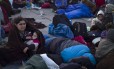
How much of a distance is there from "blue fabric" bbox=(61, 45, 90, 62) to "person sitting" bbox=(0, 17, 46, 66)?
50 cm

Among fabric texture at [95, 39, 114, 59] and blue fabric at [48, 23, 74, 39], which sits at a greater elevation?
fabric texture at [95, 39, 114, 59]

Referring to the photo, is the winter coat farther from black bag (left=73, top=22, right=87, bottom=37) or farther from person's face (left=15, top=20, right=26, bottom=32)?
black bag (left=73, top=22, right=87, bottom=37)

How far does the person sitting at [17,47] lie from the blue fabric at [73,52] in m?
0.50

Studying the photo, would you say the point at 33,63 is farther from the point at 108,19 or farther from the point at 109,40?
the point at 108,19

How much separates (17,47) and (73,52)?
114 centimetres

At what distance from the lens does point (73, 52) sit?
20.0 feet

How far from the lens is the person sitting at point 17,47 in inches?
251

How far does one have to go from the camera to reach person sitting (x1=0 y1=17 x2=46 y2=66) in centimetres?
638

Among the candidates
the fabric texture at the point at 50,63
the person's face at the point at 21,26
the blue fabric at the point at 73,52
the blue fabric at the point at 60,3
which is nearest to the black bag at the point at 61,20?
the person's face at the point at 21,26

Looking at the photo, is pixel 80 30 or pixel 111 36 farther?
pixel 80 30

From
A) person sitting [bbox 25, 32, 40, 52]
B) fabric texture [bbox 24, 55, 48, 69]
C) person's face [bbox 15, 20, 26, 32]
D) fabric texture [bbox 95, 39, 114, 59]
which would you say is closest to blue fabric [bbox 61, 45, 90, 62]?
fabric texture [bbox 95, 39, 114, 59]

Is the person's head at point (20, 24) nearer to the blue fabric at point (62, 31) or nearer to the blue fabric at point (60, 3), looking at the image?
the blue fabric at point (62, 31)

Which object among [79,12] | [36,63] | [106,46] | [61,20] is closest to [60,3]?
[79,12]

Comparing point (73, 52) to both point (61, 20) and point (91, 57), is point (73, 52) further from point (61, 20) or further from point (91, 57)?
point (61, 20)
